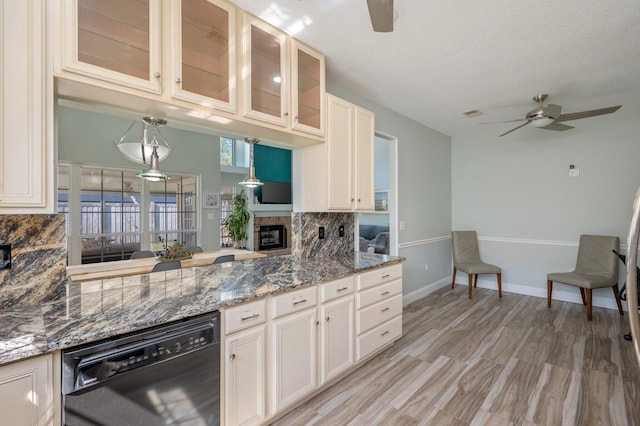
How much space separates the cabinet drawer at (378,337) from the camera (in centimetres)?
237

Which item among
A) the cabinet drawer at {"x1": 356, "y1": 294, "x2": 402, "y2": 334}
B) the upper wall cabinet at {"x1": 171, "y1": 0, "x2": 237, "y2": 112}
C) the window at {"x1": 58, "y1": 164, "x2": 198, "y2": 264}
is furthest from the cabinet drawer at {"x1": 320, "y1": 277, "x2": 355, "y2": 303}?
the window at {"x1": 58, "y1": 164, "x2": 198, "y2": 264}

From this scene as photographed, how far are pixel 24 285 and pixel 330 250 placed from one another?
7.36 feet

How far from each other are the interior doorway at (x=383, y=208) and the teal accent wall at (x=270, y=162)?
75.0 inches

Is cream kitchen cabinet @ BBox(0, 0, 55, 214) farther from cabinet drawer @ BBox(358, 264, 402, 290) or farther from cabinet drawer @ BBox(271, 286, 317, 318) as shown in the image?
cabinet drawer @ BBox(358, 264, 402, 290)

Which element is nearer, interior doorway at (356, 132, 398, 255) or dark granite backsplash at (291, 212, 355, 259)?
dark granite backsplash at (291, 212, 355, 259)

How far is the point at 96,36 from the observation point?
1.43m

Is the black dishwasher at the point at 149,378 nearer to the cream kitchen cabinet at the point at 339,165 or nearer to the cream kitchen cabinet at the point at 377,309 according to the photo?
the cream kitchen cabinet at the point at 377,309

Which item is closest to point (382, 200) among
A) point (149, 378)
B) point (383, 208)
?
point (383, 208)

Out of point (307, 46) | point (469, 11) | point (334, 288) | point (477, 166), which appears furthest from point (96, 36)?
point (477, 166)

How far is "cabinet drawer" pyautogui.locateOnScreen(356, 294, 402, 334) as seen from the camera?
2.36m

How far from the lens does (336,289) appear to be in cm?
214

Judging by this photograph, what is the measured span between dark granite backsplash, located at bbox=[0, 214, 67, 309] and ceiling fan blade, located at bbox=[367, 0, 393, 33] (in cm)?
196

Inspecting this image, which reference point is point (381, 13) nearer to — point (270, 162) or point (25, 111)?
point (25, 111)

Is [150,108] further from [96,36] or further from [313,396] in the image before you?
[313,396]
